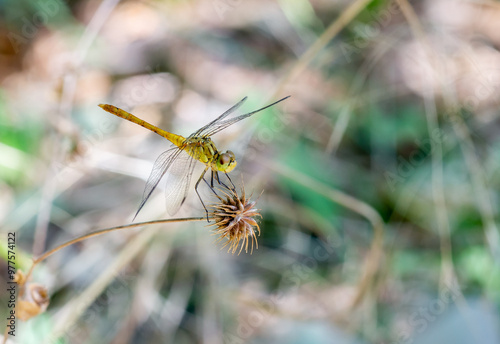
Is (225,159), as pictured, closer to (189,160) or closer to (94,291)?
(189,160)

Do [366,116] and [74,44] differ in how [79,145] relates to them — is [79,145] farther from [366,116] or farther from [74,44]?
[366,116]

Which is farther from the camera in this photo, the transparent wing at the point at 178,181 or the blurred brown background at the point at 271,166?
the blurred brown background at the point at 271,166

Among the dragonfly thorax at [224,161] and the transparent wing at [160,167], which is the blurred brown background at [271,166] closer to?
the dragonfly thorax at [224,161]

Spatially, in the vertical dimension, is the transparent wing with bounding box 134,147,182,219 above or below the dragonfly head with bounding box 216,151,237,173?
below

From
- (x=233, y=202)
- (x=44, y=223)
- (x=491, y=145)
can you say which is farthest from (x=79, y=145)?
(x=491, y=145)

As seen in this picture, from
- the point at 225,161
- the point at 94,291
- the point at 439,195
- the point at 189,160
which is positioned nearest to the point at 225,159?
the point at 225,161

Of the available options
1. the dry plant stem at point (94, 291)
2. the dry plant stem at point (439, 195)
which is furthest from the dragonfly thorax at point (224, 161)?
the dry plant stem at point (439, 195)

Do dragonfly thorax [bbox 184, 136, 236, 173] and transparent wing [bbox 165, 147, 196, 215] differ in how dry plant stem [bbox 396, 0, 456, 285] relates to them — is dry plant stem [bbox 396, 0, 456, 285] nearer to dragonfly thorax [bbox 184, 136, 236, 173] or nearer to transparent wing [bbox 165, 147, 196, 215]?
dragonfly thorax [bbox 184, 136, 236, 173]

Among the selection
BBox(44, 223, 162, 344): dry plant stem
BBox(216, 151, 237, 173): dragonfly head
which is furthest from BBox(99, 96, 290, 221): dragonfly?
BBox(44, 223, 162, 344): dry plant stem
